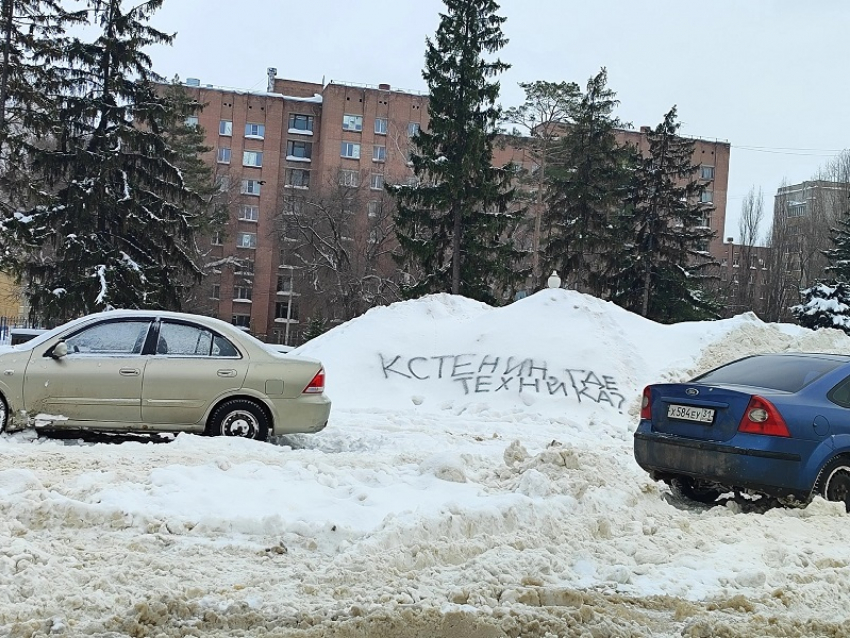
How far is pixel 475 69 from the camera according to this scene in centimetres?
3731

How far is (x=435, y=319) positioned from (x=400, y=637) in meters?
16.3

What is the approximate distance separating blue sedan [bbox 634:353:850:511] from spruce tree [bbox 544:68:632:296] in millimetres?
35857

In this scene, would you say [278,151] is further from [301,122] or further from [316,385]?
[316,385]

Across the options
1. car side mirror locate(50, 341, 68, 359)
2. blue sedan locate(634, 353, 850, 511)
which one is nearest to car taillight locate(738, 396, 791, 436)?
blue sedan locate(634, 353, 850, 511)

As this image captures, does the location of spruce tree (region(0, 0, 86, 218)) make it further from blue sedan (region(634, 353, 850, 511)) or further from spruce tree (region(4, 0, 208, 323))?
blue sedan (region(634, 353, 850, 511))

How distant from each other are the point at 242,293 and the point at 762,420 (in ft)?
202

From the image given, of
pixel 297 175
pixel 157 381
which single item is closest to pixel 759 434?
pixel 157 381

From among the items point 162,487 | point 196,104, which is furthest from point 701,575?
point 196,104

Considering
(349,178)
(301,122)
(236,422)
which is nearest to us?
(236,422)

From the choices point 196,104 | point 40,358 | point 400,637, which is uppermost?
point 196,104

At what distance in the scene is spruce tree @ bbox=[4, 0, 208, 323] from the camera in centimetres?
2928

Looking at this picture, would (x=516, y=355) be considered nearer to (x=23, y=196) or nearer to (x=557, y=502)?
(x=557, y=502)

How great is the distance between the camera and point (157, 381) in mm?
9555

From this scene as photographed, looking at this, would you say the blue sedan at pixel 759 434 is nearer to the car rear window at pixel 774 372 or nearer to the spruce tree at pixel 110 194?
the car rear window at pixel 774 372
